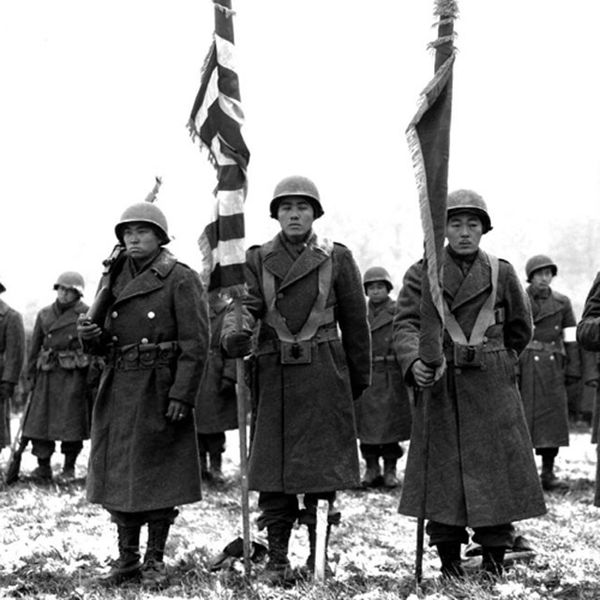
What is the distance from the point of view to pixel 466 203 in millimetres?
5633

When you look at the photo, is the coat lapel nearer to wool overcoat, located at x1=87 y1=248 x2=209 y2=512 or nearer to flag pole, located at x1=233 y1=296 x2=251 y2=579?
flag pole, located at x1=233 y1=296 x2=251 y2=579

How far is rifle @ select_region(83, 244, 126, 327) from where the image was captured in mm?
6082


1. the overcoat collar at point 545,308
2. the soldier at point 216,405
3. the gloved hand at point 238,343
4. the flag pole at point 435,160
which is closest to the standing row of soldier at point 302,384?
the gloved hand at point 238,343

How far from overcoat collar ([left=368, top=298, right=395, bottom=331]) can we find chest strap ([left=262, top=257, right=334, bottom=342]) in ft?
16.2

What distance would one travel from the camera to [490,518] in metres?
5.28

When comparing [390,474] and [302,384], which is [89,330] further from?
[390,474]

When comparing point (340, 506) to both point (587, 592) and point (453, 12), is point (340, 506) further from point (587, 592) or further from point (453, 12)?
point (453, 12)

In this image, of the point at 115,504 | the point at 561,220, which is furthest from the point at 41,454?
the point at 561,220

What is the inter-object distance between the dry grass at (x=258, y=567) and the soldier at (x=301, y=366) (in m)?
0.53

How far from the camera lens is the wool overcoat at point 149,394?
5.86 metres

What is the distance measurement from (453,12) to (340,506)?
17.9 ft

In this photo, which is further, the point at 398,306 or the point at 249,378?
the point at 249,378

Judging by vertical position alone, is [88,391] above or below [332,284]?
below

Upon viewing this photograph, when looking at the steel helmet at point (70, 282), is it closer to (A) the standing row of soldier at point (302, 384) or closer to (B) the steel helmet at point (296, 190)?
(A) the standing row of soldier at point (302, 384)
